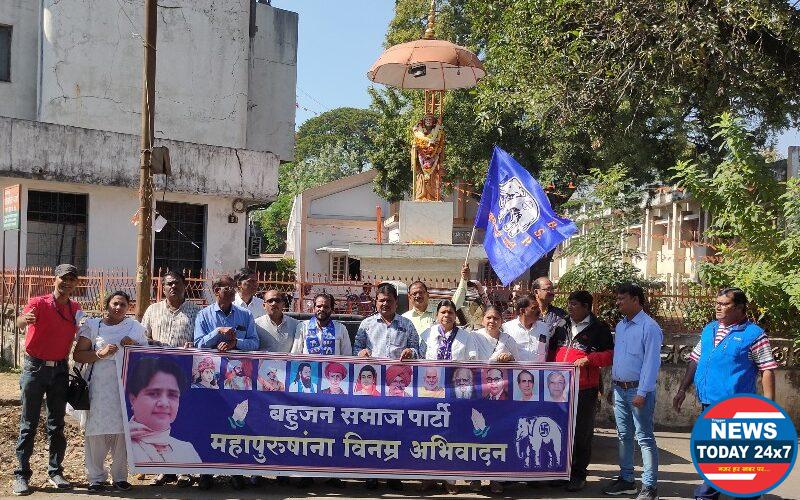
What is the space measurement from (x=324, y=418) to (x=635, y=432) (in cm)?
282

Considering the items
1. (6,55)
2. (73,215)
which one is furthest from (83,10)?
(73,215)

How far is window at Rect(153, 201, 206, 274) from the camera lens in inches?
786

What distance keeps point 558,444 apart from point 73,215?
1484cm

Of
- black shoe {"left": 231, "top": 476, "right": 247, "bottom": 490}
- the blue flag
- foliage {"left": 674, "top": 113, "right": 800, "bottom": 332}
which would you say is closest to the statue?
foliage {"left": 674, "top": 113, "right": 800, "bottom": 332}

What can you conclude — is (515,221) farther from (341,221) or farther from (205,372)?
(341,221)

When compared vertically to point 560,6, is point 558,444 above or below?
below

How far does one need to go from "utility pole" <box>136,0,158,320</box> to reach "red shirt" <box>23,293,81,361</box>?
2.83 m

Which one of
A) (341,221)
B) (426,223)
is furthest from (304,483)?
(341,221)

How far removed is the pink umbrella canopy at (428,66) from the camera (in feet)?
40.1

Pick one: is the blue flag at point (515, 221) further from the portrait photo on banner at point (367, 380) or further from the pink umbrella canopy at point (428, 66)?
the pink umbrella canopy at point (428, 66)

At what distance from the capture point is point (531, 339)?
7.73m

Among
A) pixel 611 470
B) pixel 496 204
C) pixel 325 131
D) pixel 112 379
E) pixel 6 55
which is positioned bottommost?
pixel 611 470

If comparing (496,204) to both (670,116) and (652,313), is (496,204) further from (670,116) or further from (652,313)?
(670,116)

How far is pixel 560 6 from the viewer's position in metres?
12.9
